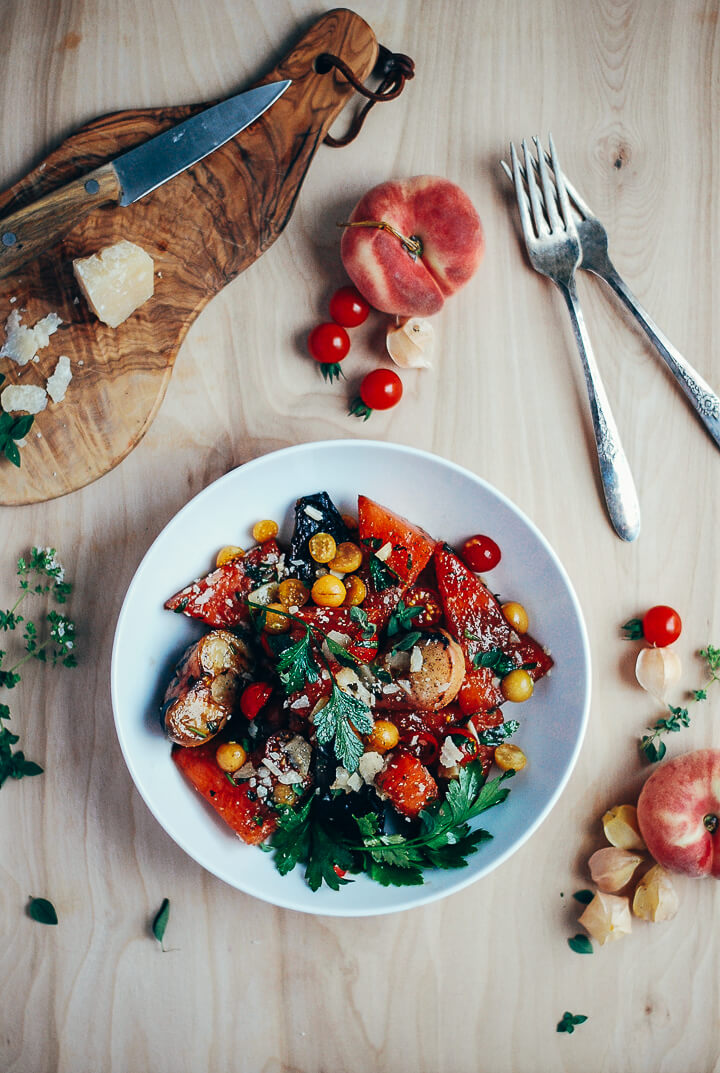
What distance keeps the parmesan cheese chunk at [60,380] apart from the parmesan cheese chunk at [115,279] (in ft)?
0.36

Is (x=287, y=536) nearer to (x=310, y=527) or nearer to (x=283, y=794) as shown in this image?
(x=310, y=527)

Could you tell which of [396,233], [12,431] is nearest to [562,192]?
[396,233]

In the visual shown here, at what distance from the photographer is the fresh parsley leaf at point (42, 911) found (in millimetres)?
1432

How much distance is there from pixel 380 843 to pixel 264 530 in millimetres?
598

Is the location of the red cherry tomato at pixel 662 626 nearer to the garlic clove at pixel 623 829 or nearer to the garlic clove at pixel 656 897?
the garlic clove at pixel 623 829

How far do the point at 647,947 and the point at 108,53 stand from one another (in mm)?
2133

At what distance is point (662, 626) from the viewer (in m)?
1.42

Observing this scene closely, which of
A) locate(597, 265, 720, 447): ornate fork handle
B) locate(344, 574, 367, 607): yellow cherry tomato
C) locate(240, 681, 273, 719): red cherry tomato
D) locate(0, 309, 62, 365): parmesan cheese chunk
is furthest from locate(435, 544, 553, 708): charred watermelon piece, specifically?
locate(0, 309, 62, 365): parmesan cheese chunk

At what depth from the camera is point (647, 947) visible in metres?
1.49

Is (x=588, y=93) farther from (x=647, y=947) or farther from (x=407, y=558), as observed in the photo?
(x=647, y=947)

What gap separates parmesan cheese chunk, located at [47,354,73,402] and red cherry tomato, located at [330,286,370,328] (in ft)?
1.73

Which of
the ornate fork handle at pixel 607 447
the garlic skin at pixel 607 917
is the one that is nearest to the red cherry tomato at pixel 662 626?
the ornate fork handle at pixel 607 447

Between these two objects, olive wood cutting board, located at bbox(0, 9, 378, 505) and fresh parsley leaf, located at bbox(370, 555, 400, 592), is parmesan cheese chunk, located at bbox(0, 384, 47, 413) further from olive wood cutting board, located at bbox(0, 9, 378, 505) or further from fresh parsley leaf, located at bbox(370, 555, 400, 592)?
fresh parsley leaf, located at bbox(370, 555, 400, 592)

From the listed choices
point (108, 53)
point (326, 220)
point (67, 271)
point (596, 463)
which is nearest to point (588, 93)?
point (326, 220)
